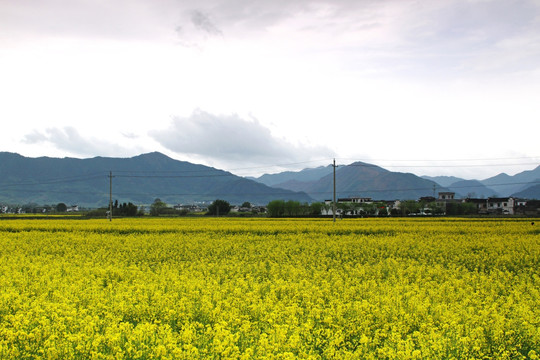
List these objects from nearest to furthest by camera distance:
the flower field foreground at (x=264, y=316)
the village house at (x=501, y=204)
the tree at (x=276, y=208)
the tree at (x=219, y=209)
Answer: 1. the flower field foreground at (x=264, y=316)
2. the tree at (x=276, y=208)
3. the tree at (x=219, y=209)
4. the village house at (x=501, y=204)

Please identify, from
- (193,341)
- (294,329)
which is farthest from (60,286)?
(294,329)

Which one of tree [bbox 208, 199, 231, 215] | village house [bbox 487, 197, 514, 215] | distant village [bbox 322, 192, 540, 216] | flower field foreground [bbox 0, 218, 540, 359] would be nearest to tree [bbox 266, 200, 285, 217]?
tree [bbox 208, 199, 231, 215]

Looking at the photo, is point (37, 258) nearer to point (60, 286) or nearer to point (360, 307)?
point (60, 286)

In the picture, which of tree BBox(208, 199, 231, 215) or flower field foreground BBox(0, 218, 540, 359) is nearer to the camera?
flower field foreground BBox(0, 218, 540, 359)

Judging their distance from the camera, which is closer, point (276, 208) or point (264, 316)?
point (264, 316)

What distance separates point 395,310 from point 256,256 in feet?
42.7

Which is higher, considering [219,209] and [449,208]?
[449,208]

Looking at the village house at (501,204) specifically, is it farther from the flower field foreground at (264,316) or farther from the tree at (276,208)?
the flower field foreground at (264,316)

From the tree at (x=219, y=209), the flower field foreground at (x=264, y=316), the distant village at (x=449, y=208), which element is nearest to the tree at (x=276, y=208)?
the tree at (x=219, y=209)

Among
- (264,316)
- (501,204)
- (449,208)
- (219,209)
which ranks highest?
(501,204)

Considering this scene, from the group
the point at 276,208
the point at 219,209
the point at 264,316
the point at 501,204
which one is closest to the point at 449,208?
the point at 501,204

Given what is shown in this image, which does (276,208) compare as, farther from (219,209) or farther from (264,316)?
(264,316)

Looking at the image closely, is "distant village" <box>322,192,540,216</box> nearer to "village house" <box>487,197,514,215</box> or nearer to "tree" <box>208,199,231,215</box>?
"village house" <box>487,197,514,215</box>

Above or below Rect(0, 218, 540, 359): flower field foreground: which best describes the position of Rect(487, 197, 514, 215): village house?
above
